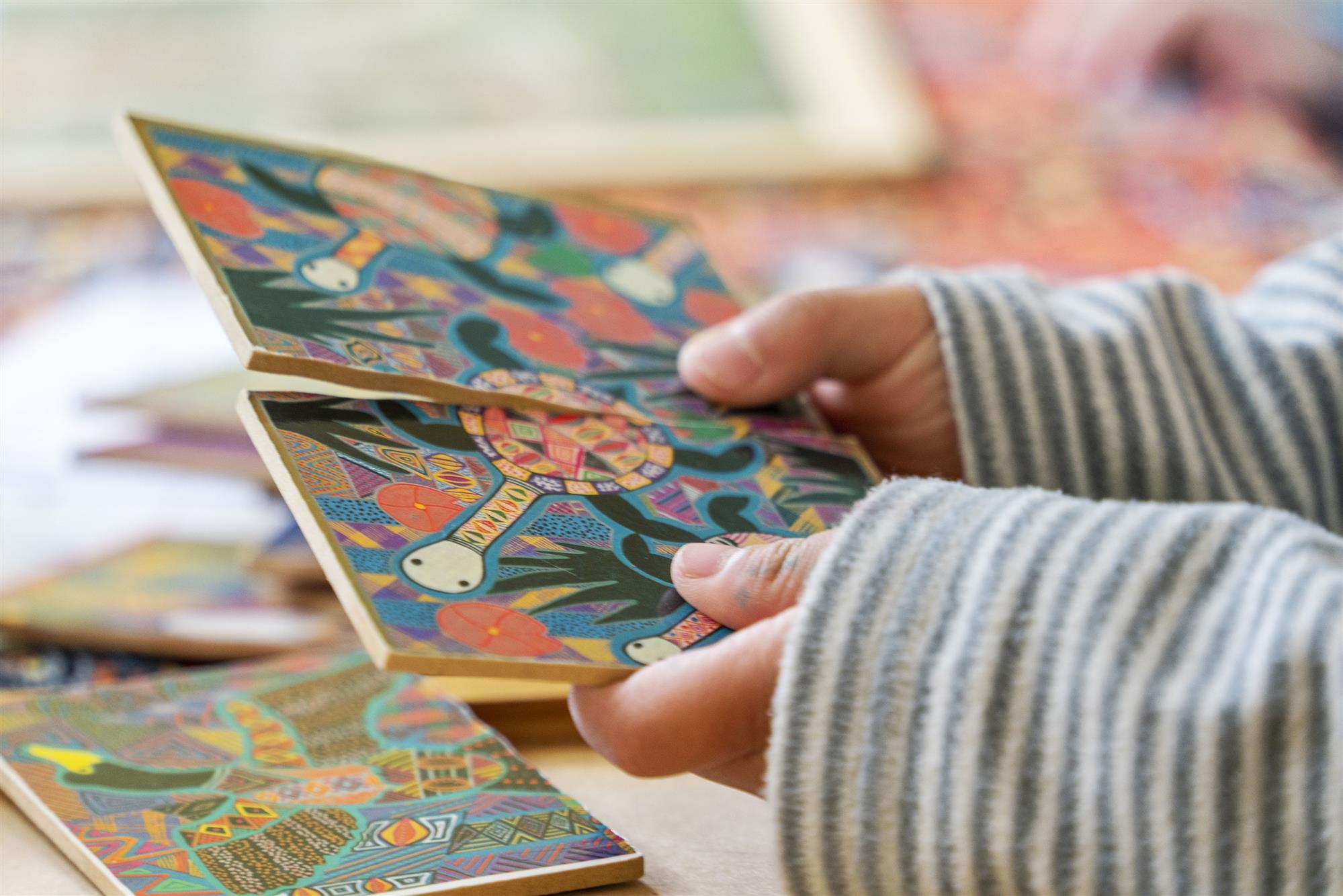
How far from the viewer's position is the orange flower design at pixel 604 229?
2.20 ft

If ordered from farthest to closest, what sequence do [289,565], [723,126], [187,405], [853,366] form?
[723,126] < [187,405] < [289,565] < [853,366]

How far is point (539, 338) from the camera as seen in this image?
558mm

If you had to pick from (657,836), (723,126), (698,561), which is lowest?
(657,836)

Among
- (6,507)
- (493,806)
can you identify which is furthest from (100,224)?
(493,806)

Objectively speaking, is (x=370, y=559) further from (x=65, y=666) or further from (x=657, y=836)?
(x=65, y=666)

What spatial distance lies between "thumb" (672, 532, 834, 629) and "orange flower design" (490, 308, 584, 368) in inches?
6.0

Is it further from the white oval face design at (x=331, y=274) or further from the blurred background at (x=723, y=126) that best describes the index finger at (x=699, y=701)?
the blurred background at (x=723, y=126)

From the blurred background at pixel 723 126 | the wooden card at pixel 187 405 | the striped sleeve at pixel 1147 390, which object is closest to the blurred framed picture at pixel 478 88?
the blurred background at pixel 723 126

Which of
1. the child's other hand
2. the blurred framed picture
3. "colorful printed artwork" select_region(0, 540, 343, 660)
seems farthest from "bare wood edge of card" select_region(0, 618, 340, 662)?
the blurred framed picture

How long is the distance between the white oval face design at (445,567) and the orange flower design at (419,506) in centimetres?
1

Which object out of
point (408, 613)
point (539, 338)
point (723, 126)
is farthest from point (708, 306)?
point (723, 126)

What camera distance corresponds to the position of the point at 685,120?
5.62 ft

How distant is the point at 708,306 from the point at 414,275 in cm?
18

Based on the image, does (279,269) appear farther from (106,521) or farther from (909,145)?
(909,145)
